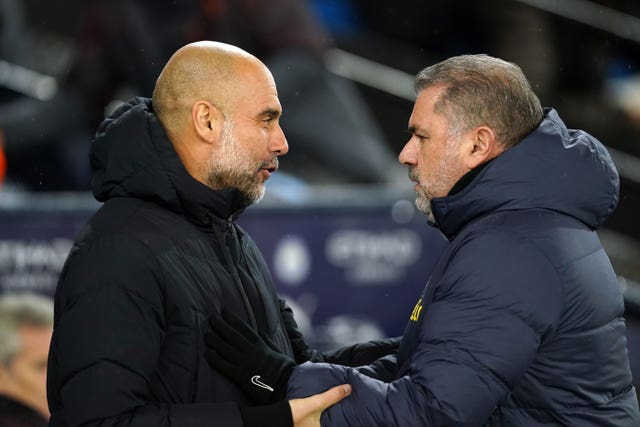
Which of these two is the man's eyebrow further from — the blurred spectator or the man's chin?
the blurred spectator

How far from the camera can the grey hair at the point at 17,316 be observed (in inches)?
186

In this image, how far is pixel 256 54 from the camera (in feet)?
17.5

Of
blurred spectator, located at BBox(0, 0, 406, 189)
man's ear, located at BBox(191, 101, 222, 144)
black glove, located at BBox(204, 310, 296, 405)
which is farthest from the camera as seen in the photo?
blurred spectator, located at BBox(0, 0, 406, 189)

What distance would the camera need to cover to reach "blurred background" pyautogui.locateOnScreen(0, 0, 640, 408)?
5125 mm

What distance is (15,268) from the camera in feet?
16.0

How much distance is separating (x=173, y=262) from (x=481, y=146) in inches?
29.1

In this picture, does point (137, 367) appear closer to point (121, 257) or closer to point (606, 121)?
point (121, 257)

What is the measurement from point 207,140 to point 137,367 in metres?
0.57

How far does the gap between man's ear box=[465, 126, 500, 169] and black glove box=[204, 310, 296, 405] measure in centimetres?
62

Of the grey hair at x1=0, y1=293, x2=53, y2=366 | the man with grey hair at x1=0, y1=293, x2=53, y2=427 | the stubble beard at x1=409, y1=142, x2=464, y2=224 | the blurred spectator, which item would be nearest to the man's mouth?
the stubble beard at x1=409, y1=142, x2=464, y2=224

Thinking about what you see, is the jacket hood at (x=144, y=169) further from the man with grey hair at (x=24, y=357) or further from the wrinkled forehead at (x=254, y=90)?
the man with grey hair at (x=24, y=357)

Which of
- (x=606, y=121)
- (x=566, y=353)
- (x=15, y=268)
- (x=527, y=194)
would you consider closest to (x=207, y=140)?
(x=527, y=194)

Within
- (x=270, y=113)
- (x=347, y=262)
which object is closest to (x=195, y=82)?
(x=270, y=113)

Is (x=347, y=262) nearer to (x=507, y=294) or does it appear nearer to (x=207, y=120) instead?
(x=207, y=120)
